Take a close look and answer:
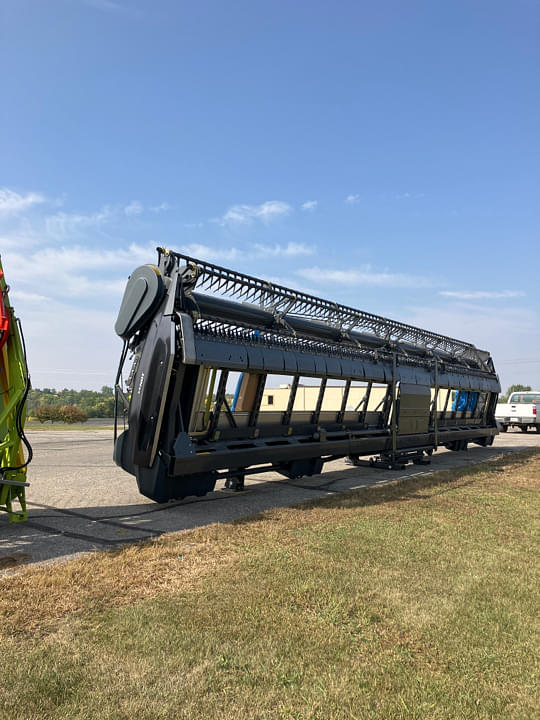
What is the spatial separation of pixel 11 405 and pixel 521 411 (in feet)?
90.4

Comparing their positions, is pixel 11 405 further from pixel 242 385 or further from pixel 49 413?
pixel 49 413

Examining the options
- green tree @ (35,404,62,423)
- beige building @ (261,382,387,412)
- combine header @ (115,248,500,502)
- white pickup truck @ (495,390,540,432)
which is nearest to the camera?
combine header @ (115,248,500,502)

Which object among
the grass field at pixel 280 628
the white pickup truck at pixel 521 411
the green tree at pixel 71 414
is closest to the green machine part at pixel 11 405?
the grass field at pixel 280 628

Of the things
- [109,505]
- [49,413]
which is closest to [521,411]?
[109,505]

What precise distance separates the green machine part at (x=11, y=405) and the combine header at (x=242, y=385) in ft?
5.96

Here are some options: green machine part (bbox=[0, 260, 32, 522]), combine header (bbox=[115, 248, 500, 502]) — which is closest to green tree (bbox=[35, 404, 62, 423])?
combine header (bbox=[115, 248, 500, 502])

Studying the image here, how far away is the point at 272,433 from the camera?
938 centimetres

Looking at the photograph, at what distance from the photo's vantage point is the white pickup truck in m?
26.7

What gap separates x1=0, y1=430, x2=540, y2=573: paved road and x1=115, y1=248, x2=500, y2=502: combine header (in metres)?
0.45

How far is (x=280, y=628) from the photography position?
11.9 ft

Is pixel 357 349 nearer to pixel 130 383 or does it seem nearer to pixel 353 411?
pixel 353 411

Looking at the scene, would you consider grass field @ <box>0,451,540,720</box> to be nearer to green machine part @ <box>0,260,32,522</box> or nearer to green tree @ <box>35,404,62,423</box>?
green machine part @ <box>0,260,32,522</box>

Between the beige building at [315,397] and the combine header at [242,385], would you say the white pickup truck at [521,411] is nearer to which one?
the combine header at [242,385]

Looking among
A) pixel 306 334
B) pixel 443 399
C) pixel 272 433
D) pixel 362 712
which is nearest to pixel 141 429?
pixel 272 433
